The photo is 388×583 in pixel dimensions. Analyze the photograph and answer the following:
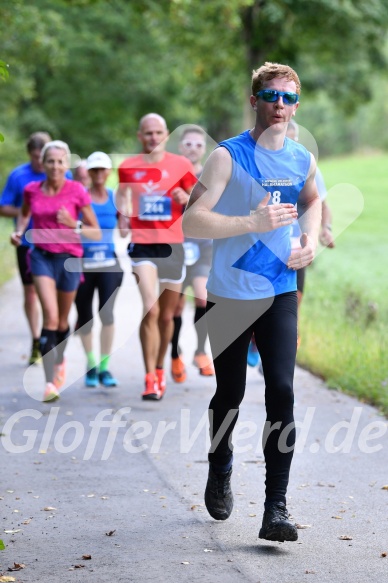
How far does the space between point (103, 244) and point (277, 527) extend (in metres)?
5.27

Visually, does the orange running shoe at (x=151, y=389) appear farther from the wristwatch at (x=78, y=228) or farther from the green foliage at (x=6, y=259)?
the green foliage at (x=6, y=259)

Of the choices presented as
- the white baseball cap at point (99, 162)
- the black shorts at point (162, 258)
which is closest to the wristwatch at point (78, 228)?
the black shorts at point (162, 258)

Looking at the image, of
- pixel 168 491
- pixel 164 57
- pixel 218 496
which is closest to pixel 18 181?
pixel 168 491

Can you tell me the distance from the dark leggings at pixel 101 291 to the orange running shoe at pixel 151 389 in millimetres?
1044

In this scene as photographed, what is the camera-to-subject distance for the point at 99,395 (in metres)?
9.55

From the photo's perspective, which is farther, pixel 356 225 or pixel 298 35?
pixel 356 225

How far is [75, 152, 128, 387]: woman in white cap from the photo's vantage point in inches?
392

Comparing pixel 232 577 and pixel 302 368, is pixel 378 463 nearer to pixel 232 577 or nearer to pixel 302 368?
pixel 232 577

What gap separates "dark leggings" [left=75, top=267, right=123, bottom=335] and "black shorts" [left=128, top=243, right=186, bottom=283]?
2.25 feet

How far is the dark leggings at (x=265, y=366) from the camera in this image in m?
5.22

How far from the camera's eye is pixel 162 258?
367 inches

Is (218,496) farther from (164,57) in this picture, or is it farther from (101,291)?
(164,57)

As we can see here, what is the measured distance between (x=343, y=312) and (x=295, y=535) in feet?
30.6

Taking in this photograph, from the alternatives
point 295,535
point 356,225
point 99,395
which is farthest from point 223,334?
point 356,225
